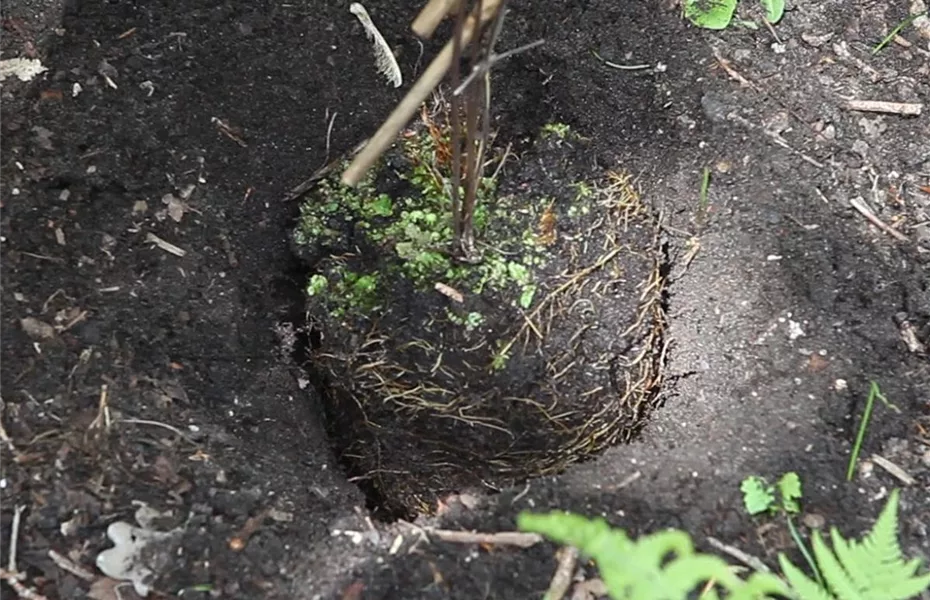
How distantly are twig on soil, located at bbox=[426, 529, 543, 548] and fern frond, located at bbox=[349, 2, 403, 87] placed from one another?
75 centimetres

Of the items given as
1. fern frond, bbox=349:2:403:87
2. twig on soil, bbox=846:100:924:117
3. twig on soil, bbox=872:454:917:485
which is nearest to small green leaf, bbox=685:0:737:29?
twig on soil, bbox=846:100:924:117

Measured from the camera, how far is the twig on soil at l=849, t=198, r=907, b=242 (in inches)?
55.4

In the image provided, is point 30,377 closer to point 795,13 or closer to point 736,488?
point 736,488

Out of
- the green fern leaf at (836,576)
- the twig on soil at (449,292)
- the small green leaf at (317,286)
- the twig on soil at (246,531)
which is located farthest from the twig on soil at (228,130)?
the green fern leaf at (836,576)

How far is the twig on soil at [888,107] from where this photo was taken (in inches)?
59.2

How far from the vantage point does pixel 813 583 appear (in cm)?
104

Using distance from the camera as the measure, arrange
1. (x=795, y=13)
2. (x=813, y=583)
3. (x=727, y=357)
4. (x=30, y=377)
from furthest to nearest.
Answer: (x=795, y=13) < (x=727, y=357) < (x=30, y=377) < (x=813, y=583)

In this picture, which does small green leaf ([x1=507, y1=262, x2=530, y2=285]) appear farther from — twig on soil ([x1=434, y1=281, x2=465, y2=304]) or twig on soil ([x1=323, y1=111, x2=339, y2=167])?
twig on soil ([x1=323, y1=111, x2=339, y2=167])

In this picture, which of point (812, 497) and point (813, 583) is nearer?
point (813, 583)

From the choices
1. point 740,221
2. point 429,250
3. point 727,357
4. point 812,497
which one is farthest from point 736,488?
point 429,250

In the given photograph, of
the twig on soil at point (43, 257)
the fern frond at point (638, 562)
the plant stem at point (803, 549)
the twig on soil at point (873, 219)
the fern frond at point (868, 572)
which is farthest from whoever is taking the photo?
the twig on soil at point (873, 219)

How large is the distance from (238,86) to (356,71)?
0.63ft

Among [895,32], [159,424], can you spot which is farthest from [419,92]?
[895,32]

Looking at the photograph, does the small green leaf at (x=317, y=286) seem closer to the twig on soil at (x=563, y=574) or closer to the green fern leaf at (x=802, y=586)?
the twig on soil at (x=563, y=574)
